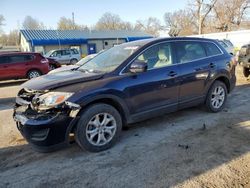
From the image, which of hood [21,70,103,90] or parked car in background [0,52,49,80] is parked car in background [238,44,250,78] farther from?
parked car in background [0,52,49,80]

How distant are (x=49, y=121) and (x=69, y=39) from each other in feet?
105

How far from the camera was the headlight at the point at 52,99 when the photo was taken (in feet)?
11.5

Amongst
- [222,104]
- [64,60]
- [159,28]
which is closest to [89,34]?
[64,60]

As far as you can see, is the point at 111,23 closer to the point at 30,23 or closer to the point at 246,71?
the point at 30,23

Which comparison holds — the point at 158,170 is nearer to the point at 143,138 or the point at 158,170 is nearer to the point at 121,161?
the point at 121,161

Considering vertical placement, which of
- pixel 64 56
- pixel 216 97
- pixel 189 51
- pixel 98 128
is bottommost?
pixel 98 128

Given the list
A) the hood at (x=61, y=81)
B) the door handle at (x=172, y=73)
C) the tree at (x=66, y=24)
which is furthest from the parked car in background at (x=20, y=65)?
the tree at (x=66, y=24)

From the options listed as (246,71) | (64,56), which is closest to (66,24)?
(64,56)

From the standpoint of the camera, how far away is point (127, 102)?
4.09m

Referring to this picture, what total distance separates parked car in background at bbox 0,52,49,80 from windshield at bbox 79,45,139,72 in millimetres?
8866

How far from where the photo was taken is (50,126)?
11.3 feet

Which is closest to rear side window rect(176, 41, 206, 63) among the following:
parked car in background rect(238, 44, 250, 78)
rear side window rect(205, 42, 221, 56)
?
rear side window rect(205, 42, 221, 56)

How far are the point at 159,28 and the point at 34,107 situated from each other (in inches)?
2965

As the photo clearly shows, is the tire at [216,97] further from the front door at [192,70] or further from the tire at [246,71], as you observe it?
the tire at [246,71]
